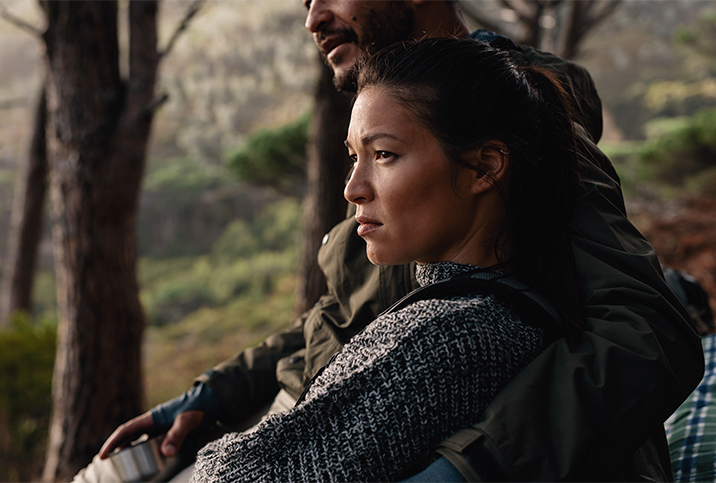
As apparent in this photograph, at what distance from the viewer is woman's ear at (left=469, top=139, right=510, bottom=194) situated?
3.66ft

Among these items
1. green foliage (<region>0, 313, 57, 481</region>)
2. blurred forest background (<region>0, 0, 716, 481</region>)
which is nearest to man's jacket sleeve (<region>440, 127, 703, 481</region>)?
blurred forest background (<region>0, 0, 716, 481</region>)

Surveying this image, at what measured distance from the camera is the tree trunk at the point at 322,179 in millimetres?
4281

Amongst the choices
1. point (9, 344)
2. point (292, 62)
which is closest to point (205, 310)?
point (9, 344)

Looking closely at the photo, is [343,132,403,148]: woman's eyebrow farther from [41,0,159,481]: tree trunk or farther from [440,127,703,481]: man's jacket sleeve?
[41,0,159,481]: tree trunk

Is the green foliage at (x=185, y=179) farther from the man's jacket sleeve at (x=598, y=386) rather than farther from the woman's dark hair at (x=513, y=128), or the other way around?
the man's jacket sleeve at (x=598, y=386)

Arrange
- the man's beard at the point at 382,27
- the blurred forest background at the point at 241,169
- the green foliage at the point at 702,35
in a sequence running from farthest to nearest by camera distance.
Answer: the green foliage at the point at 702,35 → the blurred forest background at the point at 241,169 → the man's beard at the point at 382,27

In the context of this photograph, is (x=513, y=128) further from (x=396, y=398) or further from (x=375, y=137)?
(x=396, y=398)

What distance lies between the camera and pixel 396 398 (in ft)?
3.01

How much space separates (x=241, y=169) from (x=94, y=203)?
7.33 m

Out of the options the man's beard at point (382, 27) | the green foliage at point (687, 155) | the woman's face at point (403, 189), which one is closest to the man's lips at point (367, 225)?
Result: the woman's face at point (403, 189)

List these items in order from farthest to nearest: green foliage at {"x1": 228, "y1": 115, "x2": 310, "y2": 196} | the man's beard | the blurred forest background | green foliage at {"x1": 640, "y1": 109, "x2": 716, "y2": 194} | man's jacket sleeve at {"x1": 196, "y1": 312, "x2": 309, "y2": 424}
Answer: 1. green foliage at {"x1": 228, "y1": 115, "x2": 310, "y2": 196}
2. green foliage at {"x1": 640, "y1": 109, "x2": 716, "y2": 194}
3. the blurred forest background
4. man's jacket sleeve at {"x1": 196, "y1": 312, "x2": 309, "y2": 424}
5. the man's beard

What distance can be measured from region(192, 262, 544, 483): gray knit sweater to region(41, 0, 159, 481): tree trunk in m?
2.61

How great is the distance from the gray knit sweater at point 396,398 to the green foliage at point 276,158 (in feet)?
26.5

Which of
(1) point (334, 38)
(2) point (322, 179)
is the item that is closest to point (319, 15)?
(1) point (334, 38)
